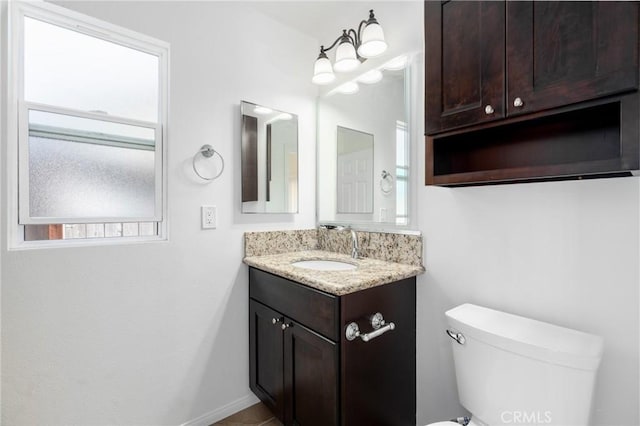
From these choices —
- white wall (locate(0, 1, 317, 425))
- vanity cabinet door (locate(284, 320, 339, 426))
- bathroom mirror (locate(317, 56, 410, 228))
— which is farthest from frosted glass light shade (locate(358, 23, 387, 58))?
vanity cabinet door (locate(284, 320, 339, 426))

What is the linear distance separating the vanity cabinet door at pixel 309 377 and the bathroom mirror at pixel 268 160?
0.74 metres

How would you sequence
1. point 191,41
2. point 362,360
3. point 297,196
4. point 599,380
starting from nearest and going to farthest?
point 599,380, point 362,360, point 191,41, point 297,196

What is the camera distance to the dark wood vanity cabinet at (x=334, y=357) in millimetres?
1185

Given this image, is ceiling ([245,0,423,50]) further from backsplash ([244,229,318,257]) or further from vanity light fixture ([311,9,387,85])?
backsplash ([244,229,318,257])

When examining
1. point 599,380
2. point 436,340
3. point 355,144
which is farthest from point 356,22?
point 599,380

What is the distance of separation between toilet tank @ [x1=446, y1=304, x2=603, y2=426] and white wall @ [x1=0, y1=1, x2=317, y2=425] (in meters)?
1.19

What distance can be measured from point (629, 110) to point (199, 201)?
166 centimetres

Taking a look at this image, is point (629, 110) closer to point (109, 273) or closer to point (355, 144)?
point (355, 144)

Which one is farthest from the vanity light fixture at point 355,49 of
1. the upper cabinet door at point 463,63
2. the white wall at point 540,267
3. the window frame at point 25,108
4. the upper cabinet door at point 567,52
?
the window frame at point 25,108

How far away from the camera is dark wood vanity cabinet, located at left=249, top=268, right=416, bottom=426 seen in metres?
1.18

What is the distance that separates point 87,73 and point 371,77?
1.38 metres

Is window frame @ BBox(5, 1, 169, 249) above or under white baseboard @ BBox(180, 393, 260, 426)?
above

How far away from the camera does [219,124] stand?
1658mm

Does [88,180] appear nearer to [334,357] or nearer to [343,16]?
[334,357]
